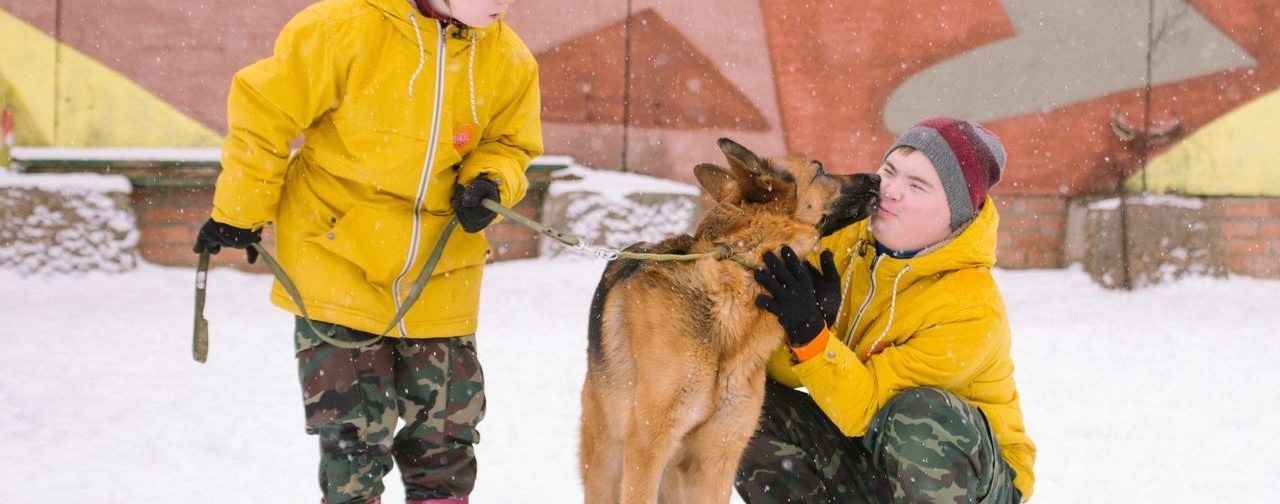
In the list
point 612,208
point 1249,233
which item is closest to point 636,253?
point 612,208

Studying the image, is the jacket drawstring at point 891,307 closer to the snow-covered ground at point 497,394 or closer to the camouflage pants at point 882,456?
the camouflage pants at point 882,456

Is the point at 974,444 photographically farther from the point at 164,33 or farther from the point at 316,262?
the point at 164,33

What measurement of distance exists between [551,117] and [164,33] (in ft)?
7.87

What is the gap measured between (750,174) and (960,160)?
0.55 m

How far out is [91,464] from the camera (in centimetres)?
356

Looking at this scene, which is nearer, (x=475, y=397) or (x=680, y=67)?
(x=475, y=397)

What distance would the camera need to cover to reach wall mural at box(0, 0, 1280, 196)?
6.02m

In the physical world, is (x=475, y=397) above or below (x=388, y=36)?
below

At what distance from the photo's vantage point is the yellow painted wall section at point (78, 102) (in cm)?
583

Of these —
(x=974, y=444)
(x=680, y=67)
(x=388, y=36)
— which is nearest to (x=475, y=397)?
(x=388, y=36)

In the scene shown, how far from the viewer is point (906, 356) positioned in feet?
8.82

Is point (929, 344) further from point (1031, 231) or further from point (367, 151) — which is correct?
point (1031, 231)

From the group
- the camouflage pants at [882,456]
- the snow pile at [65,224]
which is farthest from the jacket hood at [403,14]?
the snow pile at [65,224]

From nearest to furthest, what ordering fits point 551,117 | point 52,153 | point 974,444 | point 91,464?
point 974,444 → point 91,464 → point 52,153 → point 551,117
